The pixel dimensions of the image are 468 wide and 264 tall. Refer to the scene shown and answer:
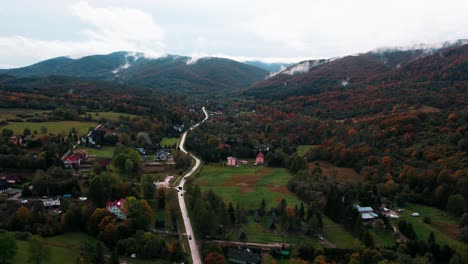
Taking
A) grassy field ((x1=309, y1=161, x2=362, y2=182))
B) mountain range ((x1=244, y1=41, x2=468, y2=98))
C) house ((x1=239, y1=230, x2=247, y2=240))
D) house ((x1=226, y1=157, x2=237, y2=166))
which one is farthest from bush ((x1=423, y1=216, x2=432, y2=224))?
mountain range ((x1=244, y1=41, x2=468, y2=98))

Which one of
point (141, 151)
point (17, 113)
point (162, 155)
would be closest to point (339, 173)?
point (162, 155)

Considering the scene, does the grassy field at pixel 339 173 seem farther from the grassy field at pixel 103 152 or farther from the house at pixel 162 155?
the grassy field at pixel 103 152

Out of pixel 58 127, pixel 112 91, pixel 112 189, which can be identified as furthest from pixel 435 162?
pixel 112 91

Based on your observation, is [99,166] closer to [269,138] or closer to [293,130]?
[269,138]

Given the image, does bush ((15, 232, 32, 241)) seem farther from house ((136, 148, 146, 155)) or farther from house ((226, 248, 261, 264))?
house ((136, 148, 146, 155))

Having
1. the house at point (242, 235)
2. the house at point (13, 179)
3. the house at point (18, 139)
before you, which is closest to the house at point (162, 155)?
the house at point (18, 139)

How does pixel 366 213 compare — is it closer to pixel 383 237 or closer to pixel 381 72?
pixel 383 237
